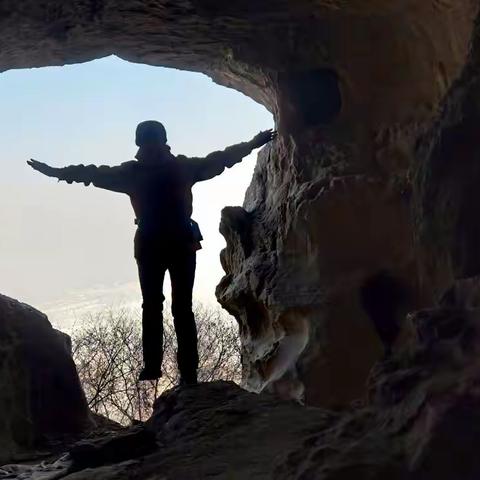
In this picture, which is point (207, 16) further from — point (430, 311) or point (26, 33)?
point (430, 311)

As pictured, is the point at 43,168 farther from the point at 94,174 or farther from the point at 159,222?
the point at 159,222

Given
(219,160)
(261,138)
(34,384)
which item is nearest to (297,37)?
(261,138)

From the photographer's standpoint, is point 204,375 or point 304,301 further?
point 204,375

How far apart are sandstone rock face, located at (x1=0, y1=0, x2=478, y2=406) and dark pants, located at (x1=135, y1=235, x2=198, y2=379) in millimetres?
2282

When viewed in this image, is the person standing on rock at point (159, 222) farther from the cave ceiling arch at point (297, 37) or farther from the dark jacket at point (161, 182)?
the cave ceiling arch at point (297, 37)

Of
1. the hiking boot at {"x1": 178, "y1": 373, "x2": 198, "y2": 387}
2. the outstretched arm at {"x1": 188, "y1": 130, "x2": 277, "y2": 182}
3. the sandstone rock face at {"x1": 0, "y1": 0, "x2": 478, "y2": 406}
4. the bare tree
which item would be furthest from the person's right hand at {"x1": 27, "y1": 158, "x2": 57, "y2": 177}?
the bare tree

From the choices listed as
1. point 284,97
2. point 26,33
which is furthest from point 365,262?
point 26,33

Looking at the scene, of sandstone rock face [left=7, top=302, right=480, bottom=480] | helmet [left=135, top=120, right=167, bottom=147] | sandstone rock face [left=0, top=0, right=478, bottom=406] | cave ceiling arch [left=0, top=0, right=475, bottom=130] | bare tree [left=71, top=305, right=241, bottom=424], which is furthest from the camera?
bare tree [left=71, top=305, right=241, bottom=424]

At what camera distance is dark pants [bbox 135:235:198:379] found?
4.42m

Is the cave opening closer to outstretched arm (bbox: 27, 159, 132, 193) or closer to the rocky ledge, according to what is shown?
the rocky ledge

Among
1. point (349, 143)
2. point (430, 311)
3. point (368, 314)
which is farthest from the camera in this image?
point (349, 143)

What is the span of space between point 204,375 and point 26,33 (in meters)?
9.69

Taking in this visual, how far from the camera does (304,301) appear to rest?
22.1 ft

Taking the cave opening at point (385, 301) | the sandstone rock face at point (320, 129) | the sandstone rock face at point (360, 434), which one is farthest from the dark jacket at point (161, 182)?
the cave opening at point (385, 301)
